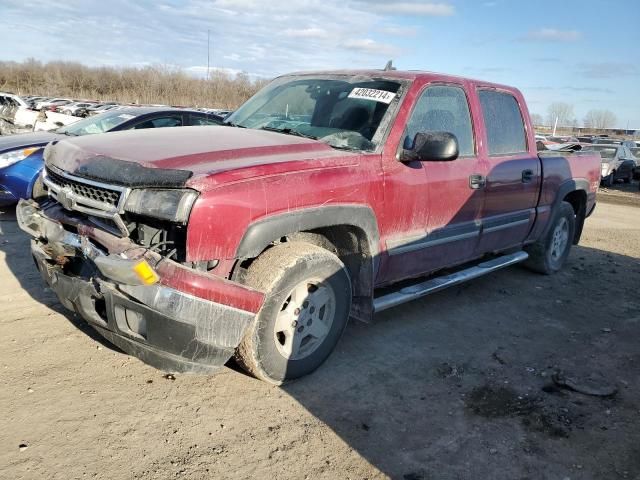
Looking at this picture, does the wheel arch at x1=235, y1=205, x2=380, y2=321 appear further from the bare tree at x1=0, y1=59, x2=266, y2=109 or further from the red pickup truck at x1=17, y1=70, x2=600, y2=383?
the bare tree at x1=0, y1=59, x2=266, y2=109

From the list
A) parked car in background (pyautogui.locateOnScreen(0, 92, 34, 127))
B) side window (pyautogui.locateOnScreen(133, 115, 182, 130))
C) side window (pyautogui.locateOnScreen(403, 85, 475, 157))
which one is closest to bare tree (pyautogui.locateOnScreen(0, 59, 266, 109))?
parked car in background (pyautogui.locateOnScreen(0, 92, 34, 127))

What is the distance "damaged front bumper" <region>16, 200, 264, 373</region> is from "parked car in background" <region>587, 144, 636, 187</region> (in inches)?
776

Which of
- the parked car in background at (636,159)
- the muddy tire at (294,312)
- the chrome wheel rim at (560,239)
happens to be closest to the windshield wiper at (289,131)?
the muddy tire at (294,312)

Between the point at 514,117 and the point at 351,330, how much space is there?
2662 millimetres

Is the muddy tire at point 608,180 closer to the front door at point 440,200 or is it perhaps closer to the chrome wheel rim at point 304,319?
the front door at point 440,200

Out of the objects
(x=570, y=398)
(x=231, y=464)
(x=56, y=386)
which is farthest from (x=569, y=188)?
(x=56, y=386)

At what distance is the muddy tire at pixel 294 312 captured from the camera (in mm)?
3156

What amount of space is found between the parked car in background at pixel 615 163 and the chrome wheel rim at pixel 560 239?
1470cm

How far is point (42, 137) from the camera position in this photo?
290 inches

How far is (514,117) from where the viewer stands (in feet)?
17.5

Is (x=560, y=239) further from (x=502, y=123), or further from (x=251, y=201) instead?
(x=251, y=201)

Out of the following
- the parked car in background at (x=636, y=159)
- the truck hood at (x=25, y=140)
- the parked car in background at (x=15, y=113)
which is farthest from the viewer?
the parked car in background at (x=636, y=159)

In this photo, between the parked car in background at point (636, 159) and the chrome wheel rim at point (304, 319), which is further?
the parked car in background at point (636, 159)

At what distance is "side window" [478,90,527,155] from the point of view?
4844 millimetres
